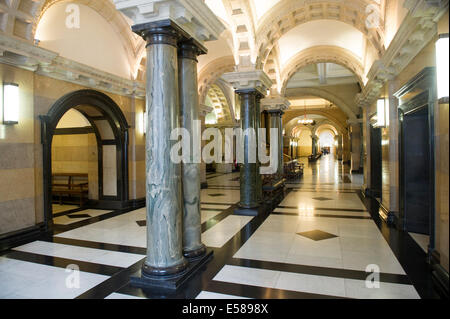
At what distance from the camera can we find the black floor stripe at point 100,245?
4.39 m

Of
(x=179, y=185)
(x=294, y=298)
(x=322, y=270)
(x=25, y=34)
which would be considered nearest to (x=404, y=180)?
(x=322, y=270)

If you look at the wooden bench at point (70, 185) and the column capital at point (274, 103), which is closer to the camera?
the wooden bench at point (70, 185)

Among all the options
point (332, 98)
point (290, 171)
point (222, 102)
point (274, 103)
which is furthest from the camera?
point (332, 98)

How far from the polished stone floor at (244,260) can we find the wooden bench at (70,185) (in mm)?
1608

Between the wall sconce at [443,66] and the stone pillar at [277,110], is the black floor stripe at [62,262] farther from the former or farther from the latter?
the stone pillar at [277,110]

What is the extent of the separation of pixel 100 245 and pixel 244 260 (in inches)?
94.2

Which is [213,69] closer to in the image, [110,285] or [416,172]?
[416,172]

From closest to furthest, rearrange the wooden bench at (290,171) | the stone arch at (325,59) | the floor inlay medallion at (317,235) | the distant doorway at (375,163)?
the floor inlay medallion at (317,235) < the distant doorway at (375,163) < the stone arch at (325,59) < the wooden bench at (290,171)

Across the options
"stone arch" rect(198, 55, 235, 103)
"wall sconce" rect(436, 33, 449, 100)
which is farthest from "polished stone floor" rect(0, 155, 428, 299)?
"stone arch" rect(198, 55, 235, 103)

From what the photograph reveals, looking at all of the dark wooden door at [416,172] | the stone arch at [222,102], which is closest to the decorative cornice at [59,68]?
the dark wooden door at [416,172]

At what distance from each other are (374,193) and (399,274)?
5.79m

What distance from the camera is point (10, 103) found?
476 cm

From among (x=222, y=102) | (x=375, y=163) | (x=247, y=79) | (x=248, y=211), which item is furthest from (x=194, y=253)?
(x=222, y=102)

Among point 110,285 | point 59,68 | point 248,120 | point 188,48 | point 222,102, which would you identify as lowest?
point 110,285
